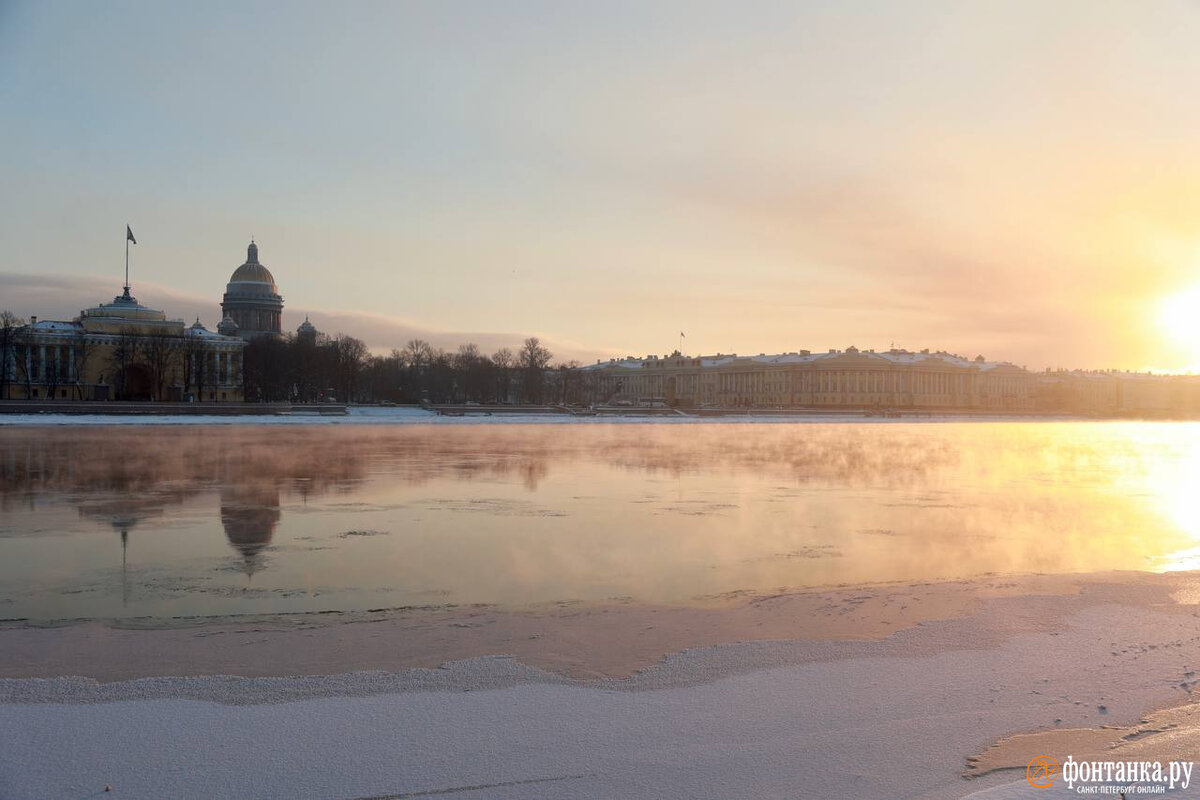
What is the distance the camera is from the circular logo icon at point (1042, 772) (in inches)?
221

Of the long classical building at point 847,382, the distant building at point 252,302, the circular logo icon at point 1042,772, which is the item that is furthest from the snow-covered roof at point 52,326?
the circular logo icon at point 1042,772

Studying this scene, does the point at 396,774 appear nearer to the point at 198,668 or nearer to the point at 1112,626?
the point at 198,668

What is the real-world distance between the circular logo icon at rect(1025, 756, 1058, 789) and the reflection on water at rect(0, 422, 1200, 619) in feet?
16.1

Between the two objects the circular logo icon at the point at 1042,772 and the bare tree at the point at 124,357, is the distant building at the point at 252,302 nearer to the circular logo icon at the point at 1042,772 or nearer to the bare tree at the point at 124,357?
the bare tree at the point at 124,357

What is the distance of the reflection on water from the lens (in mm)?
10984

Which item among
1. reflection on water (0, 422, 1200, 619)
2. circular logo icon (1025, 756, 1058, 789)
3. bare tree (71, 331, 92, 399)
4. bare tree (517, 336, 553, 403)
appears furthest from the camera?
bare tree (517, 336, 553, 403)

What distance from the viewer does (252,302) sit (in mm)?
148750

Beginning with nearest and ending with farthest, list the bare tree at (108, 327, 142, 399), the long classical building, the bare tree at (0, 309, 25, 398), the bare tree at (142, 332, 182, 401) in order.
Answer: the bare tree at (0, 309, 25, 398) < the bare tree at (142, 332, 182, 401) < the bare tree at (108, 327, 142, 399) < the long classical building

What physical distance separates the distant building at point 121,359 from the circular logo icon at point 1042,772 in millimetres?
98652

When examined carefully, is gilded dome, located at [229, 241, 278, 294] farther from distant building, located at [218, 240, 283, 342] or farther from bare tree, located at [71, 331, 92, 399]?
bare tree, located at [71, 331, 92, 399]

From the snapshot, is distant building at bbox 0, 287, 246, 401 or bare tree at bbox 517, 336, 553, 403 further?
bare tree at bbox 517, 336, 553, 403

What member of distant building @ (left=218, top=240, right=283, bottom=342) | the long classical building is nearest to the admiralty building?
distant building @ (left=218, top=240, right=283, bottom=342)

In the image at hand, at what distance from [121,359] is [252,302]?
53.6 meters

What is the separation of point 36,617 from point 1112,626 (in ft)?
34.2
